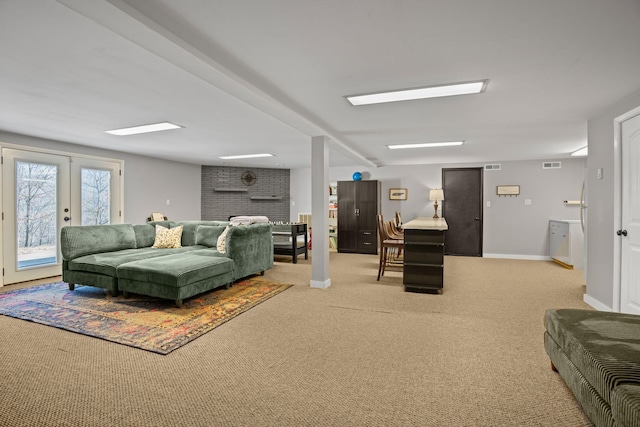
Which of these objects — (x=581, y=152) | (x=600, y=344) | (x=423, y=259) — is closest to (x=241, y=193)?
(x=423, y=259)

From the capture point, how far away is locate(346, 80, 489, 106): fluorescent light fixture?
2919 mm

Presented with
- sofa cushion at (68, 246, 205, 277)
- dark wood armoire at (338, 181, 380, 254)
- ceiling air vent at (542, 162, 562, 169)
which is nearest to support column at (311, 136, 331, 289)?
sofa cushion at (68, 246, 205, 277)

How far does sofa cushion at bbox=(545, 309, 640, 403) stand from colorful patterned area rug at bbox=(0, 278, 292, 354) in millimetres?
2745

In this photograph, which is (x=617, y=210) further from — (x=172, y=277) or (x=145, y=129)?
(x=145, y=129)

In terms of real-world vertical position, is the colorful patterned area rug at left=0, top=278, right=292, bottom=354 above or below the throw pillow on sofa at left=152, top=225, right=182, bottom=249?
below

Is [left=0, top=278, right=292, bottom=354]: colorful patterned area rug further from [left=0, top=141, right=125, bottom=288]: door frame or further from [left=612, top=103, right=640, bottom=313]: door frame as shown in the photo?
[left=612, top=103, right=640, bottom=313]: door frame

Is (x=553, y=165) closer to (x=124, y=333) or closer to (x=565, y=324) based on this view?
(x=565, y=324)

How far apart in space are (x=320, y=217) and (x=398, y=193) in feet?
14.0

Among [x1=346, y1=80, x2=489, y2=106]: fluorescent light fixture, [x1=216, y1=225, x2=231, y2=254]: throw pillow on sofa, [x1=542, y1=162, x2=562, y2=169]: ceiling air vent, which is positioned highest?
[x1=346, y1=80, x2=489, y2=106]: fluorescent light fixture

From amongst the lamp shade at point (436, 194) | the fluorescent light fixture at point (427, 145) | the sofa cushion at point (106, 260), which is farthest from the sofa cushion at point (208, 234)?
the lamp shade at point (436, 194)

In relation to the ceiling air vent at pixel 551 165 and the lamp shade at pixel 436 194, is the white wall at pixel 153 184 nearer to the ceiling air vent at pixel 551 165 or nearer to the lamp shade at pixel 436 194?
the lamp shade at pixel 436 194

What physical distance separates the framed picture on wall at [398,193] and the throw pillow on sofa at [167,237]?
17.1 feet

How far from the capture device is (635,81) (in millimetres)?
2838

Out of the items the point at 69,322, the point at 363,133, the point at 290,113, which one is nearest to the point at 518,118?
the point at 363,133
